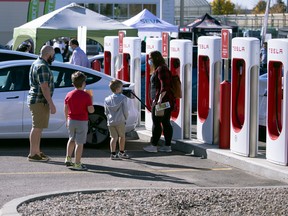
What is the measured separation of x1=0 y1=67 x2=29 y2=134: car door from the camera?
1294 centimetres

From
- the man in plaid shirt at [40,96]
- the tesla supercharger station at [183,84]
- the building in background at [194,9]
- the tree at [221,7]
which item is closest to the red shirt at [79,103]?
the man in plaid shirt at [40,96]

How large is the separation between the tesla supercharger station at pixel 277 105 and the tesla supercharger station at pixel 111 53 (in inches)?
232

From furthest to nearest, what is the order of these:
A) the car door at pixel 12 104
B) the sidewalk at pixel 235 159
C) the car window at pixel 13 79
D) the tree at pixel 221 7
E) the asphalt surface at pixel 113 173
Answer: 1. the tree at pixel 221 7
2. the car window at pixel 13 79
3. the car door at pixel 12 104
4. the sidewalk at pixel 235 159
5. the asphalt surface at pixel 113 173

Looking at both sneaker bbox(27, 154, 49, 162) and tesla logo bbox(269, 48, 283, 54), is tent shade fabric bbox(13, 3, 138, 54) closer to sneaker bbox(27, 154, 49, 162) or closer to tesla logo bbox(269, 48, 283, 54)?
sneaker bbox(27, 154, 49, 162)

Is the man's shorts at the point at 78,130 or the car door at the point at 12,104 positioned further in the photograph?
the car door at the point at 12,104

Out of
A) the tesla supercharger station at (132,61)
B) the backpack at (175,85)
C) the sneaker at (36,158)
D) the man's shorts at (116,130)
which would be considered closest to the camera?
the sneaker at (36,158)

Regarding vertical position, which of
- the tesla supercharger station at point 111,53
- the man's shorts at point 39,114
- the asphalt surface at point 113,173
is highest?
the tesla supercharger station at point 111,53

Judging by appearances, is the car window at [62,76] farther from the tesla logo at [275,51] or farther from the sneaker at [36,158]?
the tesla logo at [275,51]

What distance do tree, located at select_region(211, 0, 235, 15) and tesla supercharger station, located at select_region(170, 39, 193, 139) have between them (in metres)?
88.4

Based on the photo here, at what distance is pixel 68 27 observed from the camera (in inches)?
928

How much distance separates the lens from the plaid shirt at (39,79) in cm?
1154

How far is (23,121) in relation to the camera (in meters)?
13.0

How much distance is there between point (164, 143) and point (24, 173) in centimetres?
346

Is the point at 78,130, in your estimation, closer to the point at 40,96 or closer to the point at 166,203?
the point at 40,96
